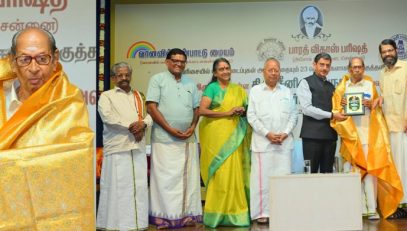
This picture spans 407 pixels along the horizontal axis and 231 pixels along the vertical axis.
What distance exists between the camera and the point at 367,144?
444 cm

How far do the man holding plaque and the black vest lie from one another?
8cm

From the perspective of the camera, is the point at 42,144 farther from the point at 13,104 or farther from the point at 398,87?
the point at 398,87

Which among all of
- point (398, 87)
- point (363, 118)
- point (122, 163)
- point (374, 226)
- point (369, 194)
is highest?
point (398, 87)

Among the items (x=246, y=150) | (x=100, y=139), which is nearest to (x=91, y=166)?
(x=246, y=150)

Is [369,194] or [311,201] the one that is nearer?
[311,201]

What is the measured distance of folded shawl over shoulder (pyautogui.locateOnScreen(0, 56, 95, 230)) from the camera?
1.29m

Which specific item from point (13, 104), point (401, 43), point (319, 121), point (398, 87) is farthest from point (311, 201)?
point (401, 43)

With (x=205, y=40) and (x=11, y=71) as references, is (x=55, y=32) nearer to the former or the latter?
(x=205, y=40)

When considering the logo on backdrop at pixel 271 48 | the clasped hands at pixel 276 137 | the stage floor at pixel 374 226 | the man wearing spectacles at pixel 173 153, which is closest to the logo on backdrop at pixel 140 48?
the logo on backdrop at pixel 271 48

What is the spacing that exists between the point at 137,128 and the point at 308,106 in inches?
61.6

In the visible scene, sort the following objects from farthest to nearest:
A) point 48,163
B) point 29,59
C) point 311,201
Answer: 1. point 311,201
2. point 29,59
3. point 48,163

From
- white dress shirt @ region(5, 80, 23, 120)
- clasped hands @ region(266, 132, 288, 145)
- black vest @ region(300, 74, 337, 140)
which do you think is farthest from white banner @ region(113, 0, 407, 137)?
white dress shirt @ region(5, 80, 23, 120)

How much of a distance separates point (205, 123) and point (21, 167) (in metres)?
3.20

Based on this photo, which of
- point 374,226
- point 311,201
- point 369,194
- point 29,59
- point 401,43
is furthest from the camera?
point 401,43
